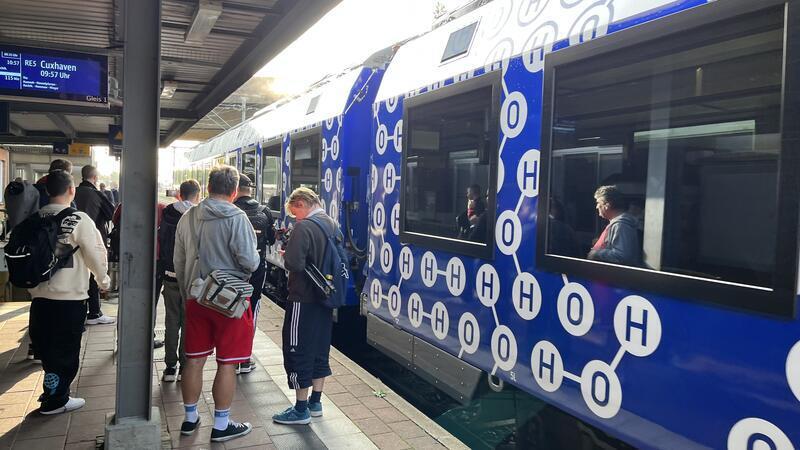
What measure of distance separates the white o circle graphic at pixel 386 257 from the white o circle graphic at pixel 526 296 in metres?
1.75

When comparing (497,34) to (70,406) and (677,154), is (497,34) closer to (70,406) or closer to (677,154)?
(677,154)

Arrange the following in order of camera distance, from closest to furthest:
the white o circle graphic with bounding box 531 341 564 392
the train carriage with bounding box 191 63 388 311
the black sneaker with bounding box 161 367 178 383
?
the white o circle graphic with bounding box 531 341 564 392
the black sneaker with bounding box 161 367 178 383
the train carriage with bounding box 191 63 388 311

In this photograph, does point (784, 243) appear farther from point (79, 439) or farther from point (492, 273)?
point (79, 439)

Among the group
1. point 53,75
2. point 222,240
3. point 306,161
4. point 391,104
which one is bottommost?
point 222,240

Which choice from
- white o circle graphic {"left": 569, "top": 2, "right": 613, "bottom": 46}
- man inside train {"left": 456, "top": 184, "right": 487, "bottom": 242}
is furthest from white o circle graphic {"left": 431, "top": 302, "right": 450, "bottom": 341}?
white o circle graphic {"left": 569, "top": 2, "right": 613, "bottom": 46}

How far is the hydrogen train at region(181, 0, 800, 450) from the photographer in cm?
219

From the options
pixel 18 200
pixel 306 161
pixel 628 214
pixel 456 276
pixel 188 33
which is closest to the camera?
pixel 628 214

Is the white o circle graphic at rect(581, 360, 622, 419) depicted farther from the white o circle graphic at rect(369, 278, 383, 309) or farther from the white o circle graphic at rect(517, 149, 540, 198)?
the white o circle graphic at rect(369, 278, 383, 309)

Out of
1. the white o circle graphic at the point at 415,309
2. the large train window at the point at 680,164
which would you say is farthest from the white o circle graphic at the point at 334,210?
the large train window at the point at 680,164

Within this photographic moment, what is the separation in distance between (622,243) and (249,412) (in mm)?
2897

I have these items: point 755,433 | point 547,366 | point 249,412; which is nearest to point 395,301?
point 249,412

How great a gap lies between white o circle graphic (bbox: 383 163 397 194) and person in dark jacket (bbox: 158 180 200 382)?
154 centimetres

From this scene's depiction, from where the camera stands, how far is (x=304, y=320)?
4.14m

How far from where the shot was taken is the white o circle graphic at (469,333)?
3772 millimetres
